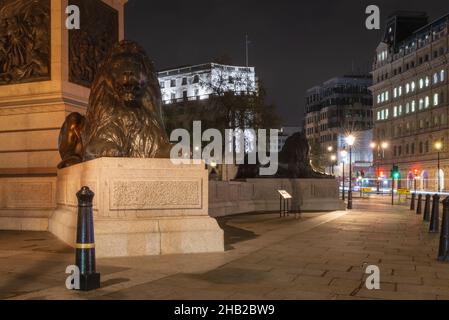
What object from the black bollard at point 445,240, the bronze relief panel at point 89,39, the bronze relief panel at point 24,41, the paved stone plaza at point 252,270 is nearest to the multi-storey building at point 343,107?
the bronze relief panel at point 89,39

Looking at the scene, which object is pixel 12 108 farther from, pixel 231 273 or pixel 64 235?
pixel 231 273

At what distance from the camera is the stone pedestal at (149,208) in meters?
9.47

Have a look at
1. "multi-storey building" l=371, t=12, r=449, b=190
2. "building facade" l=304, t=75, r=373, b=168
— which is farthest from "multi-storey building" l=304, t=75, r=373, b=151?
"multi-storey building" l=371, t=12, r=449, b=190

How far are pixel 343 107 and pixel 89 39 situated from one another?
394 ft

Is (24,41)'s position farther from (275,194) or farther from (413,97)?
(413,97)

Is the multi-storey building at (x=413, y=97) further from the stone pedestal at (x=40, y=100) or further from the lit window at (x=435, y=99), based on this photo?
the stone pedestal at (x=40, y=100)

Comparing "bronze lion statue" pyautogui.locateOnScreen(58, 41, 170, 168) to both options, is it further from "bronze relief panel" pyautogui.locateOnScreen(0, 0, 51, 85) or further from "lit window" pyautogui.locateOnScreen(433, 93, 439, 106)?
"lit window" pyautogui.locateOnScreen(433, 93, 439, 106)

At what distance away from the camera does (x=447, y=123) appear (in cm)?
8219

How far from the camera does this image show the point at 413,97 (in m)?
94.2

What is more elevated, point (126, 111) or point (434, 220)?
point (126, 111)

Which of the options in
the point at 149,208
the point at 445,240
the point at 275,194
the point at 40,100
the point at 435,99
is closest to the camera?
the point at 445,240

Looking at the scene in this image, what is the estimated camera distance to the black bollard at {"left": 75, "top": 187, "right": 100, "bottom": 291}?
6.70m

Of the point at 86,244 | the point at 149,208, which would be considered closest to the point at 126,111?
the point at 149,208
